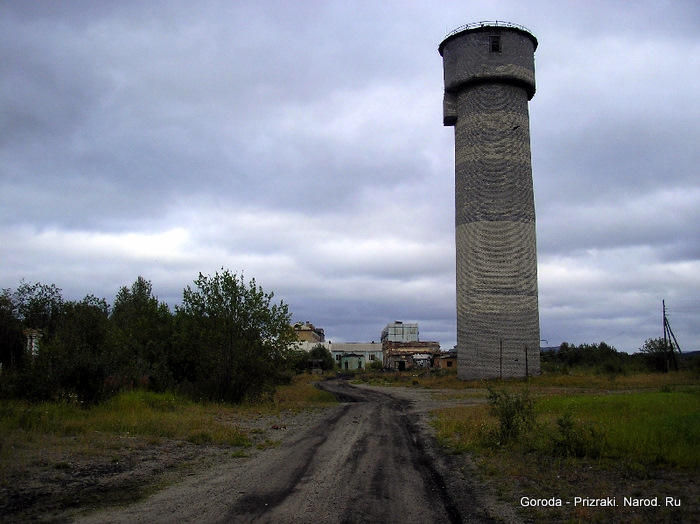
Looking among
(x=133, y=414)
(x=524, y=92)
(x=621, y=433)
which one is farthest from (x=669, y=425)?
(x=524, y=92)

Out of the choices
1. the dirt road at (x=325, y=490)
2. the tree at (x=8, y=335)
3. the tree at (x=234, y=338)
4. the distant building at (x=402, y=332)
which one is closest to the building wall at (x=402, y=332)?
the distant building at (x=402, y=332)

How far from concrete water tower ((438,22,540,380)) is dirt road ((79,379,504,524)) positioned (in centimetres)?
3026

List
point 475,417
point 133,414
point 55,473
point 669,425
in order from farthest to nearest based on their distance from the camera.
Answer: point 475,417
point 133,414
point 669,425
point 55,473

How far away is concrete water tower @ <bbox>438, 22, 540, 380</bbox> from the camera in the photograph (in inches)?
1656

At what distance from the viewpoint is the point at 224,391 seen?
23.2m

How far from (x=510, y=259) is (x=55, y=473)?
123 feet

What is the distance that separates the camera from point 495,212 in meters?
41.9

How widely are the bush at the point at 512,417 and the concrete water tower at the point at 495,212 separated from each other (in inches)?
1179

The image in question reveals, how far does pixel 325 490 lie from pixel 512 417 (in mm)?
5717

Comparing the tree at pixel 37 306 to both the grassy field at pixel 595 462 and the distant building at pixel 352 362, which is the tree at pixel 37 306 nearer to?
the grassy field at pixel 595 462

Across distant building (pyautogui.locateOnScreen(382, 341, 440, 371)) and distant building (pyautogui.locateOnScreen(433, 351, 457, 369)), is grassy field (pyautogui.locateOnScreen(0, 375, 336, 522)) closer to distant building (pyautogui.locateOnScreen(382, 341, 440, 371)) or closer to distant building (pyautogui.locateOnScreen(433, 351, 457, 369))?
distant building (pyautogui.locateOnScreen(433, 351, 457, 369))

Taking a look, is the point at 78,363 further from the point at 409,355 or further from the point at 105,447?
the point at 409,355

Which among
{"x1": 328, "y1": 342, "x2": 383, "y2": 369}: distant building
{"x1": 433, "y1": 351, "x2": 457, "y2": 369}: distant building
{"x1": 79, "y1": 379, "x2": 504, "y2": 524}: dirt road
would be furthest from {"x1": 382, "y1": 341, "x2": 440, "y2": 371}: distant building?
{"x1": 79, "y1": 379, "x2": 504, "y2": 524}: dirt road

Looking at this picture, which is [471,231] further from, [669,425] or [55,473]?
[55,473]
